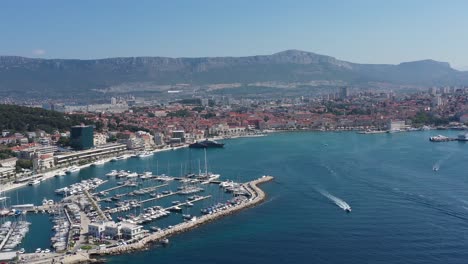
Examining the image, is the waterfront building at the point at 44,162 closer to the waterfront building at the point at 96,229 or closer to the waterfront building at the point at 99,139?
the waterfront building at the point at 99,139

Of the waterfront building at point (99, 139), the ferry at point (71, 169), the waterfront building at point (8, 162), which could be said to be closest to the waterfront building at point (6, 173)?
the waterfront building at point (8, 162)

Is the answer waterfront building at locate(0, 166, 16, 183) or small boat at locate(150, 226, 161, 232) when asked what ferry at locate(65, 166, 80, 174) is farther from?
small boat at locate(150, 226, 161, 232)

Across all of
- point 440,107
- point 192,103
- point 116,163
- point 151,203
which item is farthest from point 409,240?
point 192,103

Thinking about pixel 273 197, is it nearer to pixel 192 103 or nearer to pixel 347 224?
pixel 347 224

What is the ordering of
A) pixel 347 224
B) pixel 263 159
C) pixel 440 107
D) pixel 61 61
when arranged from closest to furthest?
pixel 347 224 → pixel 263 159 → pixel 440 107 → pixel 61 61

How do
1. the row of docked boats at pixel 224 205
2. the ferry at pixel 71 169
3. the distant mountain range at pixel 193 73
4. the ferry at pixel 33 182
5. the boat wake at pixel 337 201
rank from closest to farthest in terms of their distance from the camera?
the boat wake at pixel 337 201 < the row of docked boats at pixel 224 205 < the ferry at pixel 33 182 < the ferry at pixel 71 169 < the distant mountain range at pixel 193 73

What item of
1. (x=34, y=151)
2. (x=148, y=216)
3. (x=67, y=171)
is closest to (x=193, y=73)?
(x=34, y=151)
